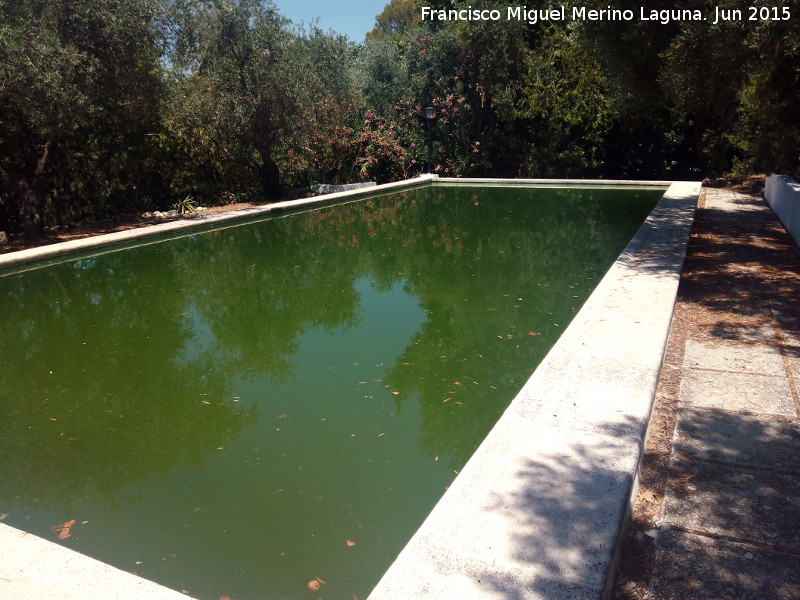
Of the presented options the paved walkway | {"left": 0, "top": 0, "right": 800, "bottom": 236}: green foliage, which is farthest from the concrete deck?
{"left": 0, "top": 0, "right": 800, "bottom": 236}: green foliage

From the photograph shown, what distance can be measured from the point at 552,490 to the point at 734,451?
113 centimetres

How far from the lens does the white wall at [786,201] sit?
7.78 metres

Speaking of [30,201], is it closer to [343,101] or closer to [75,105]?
[75,105]

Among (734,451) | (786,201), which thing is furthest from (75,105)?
(786,201)

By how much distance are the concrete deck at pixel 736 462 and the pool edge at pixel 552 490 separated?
24 cm

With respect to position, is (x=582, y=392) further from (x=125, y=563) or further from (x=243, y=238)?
(x=243, y=238)

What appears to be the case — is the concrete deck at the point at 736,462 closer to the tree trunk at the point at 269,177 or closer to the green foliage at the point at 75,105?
the green foliage at the point at 75,105

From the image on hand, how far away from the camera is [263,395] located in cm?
429

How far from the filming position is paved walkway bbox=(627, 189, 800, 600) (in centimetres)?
220

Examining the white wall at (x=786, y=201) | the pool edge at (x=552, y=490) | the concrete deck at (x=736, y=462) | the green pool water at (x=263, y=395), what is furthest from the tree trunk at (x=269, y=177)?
the pool edge at (x=552, y=490)

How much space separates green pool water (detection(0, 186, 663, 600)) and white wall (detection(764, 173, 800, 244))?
2285mm

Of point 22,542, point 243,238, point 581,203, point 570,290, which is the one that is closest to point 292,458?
point 22,542

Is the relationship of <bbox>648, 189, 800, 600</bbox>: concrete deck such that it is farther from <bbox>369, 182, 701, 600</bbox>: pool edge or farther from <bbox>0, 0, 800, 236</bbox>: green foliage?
<bbox>0, 0, 800, 236</bbox>: green foliage

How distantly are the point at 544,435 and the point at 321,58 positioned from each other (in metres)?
15.4
